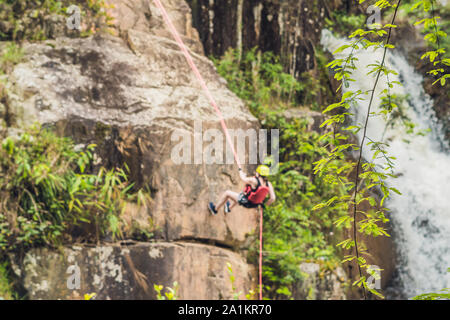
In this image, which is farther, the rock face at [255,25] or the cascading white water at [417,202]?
the rock face at [255,25]

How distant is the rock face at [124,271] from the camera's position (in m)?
4.92

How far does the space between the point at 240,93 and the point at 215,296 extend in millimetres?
3773

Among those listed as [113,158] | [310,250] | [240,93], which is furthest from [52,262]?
[240,93]

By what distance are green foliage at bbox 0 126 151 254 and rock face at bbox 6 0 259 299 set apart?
190mm

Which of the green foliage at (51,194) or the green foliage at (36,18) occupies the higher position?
the green foliage at (36,18)

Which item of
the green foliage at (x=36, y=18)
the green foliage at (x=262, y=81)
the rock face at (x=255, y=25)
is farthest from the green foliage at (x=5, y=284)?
the rock face at (x=255, y=25)

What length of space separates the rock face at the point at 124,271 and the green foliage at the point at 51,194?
24 cm

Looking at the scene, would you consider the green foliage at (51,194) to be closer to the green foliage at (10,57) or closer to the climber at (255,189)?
the green foliage at (10,57)

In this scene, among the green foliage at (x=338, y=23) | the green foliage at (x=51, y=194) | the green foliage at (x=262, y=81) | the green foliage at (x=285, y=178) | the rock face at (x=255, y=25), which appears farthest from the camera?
the rock face at (x=255, y=25)

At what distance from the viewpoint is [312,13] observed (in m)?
7.50

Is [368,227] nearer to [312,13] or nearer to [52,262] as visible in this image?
[52,262]

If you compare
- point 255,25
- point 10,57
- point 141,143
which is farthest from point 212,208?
point 255,25

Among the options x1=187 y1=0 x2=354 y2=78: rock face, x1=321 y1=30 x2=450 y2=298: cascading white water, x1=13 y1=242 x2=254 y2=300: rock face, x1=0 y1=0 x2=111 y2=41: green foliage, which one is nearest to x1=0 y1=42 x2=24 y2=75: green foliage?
x1=0 y1=0 x2=111 y2=41: green foliage

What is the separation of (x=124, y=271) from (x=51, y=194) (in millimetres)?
1387
